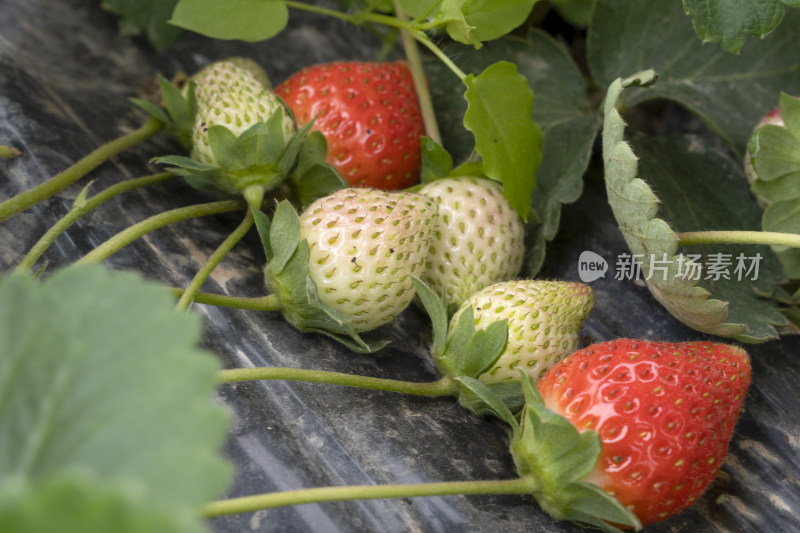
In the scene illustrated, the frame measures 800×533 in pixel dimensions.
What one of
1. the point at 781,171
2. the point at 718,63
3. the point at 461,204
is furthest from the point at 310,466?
the point at 718,63

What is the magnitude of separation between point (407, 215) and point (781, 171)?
17.4 inches

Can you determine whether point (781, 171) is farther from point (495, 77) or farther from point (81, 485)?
point (81, 485)

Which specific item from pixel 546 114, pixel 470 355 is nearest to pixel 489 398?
pixel 470 355

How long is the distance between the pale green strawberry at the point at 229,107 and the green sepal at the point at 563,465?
0.41 m

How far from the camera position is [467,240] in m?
0.82

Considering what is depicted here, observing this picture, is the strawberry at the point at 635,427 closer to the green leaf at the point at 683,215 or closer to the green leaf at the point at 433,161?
the green leaf at the point at 683,215

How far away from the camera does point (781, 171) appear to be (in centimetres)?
87

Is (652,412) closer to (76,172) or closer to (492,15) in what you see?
(492,15)

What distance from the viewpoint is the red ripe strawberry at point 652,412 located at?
0.62 metres

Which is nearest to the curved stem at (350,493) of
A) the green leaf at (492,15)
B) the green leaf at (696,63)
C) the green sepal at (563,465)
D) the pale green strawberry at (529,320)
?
the green sepal at (563,465)

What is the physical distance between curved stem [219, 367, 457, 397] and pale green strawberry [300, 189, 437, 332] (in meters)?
0.08

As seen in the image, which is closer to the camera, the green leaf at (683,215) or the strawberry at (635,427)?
the strawberry at (635,427)

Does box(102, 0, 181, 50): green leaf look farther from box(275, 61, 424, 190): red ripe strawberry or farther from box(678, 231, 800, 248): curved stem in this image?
box(678, 231, 800, 248): curved stem

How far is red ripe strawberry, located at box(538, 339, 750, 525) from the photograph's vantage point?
618 mm
